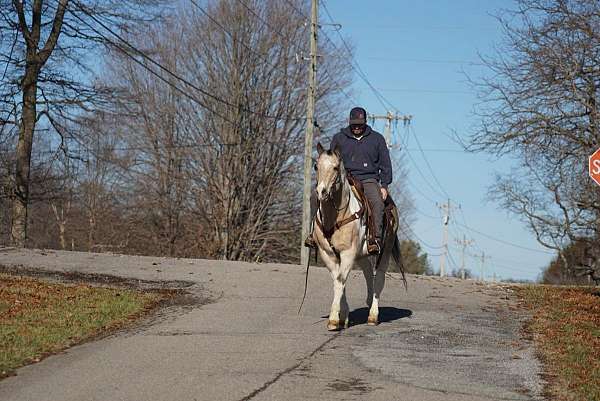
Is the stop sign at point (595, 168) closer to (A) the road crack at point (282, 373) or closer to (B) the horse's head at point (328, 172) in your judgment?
(B) the horse's head at point (328, 172)

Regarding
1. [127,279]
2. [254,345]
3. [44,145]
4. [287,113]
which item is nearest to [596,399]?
[254,345]

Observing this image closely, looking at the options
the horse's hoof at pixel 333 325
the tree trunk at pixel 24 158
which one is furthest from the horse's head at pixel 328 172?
the tree trunk at pixel 24 158

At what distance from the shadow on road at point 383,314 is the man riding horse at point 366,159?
1500 millimetres

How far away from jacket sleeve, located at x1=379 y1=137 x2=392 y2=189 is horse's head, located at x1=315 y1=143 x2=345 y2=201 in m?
1.46

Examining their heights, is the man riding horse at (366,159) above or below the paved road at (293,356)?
above

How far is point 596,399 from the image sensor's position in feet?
27.7

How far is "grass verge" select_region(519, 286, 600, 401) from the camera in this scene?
909 cm

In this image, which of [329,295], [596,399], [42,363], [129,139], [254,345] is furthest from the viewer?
[129,139]

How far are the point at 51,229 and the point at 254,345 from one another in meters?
59.0

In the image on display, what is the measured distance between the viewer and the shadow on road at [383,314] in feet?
45.2

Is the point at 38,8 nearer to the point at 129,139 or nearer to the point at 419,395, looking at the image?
the point at 129,139

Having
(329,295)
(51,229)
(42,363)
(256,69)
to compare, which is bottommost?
(42,363)

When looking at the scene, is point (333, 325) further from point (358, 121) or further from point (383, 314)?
point (358, 121)

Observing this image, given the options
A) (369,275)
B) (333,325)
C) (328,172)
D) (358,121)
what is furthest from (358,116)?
(333,325)
